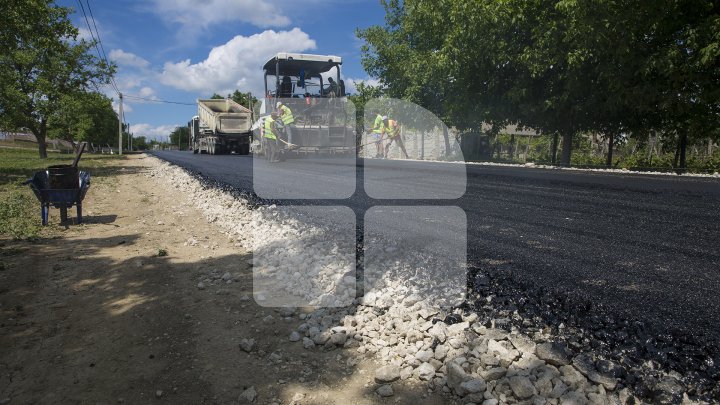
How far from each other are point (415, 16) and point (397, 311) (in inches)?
761

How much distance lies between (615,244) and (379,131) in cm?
1801

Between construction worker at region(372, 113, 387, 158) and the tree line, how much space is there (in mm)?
2270

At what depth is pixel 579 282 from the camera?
10.2 ft

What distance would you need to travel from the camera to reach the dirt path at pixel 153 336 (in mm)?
2420

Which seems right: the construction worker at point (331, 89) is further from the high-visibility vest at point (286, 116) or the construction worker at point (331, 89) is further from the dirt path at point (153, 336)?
the dirt path at point (153, 336)

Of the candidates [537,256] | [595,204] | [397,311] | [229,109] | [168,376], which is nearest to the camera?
[168,376]

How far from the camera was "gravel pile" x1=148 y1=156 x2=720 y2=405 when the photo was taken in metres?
2.11

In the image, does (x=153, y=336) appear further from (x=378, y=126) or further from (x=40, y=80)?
(x=40, y=80)

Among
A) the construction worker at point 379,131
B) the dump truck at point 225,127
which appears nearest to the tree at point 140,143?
the dump truck at point 225,127

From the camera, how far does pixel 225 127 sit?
2600 cm

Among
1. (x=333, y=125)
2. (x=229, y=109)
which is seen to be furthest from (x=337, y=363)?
(x=229, y=109)

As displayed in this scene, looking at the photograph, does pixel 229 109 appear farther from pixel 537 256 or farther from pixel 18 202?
pixel 537 256

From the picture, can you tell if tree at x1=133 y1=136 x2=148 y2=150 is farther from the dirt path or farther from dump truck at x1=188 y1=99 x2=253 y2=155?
the dirt path

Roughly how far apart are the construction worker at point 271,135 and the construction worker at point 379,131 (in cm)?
682
